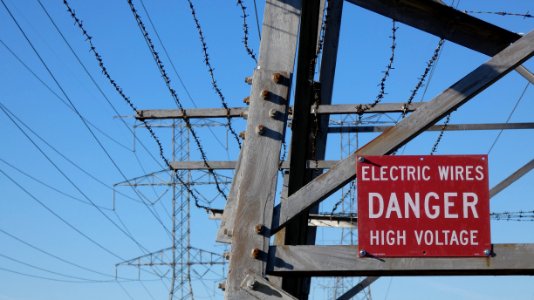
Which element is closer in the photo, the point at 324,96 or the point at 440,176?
the point at 440,176

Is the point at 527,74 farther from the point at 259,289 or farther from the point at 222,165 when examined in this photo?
the point at 259,289

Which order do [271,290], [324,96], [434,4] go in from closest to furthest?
[271,290], [434,4], [324,96]

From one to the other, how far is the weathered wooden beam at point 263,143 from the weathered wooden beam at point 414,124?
143 millimetres

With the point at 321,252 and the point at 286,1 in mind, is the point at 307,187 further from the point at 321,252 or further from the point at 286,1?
the point at 286,1

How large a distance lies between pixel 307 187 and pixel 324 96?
5732 mm

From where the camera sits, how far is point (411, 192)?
620 cm

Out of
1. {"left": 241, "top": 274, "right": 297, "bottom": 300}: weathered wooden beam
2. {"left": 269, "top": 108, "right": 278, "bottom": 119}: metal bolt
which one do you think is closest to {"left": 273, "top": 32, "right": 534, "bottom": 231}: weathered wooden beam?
{"left": 241, "top": 274, "right": 297, "bottom": 300}: weathered wooden beam

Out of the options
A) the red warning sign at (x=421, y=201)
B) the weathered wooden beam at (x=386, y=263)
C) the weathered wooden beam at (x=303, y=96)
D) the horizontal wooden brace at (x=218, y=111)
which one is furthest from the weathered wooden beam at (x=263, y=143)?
the horizontal wooden brace at (x=218, y=111)

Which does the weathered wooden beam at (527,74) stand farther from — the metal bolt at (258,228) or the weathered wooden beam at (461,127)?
the metal bolt at (258,228)

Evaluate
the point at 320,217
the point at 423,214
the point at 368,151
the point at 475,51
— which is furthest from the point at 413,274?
the point at 320,217

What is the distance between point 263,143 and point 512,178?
7.21 meters

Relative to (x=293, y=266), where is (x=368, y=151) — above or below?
above

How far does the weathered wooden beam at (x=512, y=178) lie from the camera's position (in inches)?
500

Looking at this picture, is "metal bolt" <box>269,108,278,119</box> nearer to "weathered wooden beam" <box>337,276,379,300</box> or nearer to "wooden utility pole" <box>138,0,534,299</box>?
"wooden utility pole" <box>138,0,534,299</box>
